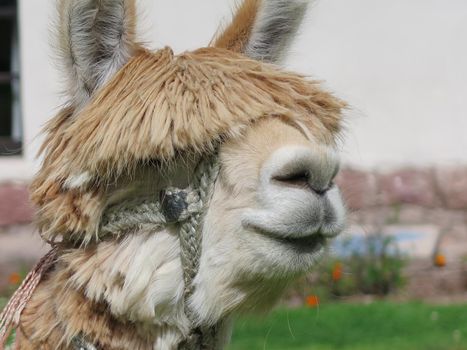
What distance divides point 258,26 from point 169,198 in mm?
739

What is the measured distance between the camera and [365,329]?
6.48 metres

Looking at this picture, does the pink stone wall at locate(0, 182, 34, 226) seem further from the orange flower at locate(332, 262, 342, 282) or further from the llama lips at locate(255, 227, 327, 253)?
the llama lips at locate(255, 227, 327, 253)

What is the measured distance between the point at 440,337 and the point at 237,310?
→ 3749 mm

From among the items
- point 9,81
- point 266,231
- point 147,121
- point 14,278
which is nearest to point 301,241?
point 266,231

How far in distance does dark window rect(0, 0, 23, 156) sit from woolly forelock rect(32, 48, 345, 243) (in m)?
5.51

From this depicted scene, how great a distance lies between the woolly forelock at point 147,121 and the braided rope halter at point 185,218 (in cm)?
6

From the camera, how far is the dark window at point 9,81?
27.0 feet

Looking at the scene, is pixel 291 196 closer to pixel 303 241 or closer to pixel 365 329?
pixel 303 241

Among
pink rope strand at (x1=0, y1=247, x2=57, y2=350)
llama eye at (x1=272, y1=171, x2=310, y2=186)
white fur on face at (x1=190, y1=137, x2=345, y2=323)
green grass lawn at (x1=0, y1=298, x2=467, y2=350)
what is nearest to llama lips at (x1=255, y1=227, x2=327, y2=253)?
white fur on face at (x1=190, y1=137, x2=345, y2=323)

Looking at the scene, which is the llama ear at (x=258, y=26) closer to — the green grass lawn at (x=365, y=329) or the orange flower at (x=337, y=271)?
the green grass lawn at (x=365, y=329)

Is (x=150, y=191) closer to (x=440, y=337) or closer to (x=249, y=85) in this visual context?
(x=249, y=85)

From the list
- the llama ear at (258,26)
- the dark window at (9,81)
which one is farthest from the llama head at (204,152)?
the dark window at (9,81)

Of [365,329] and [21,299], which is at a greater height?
[21,299]

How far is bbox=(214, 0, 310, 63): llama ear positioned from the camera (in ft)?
10.4
